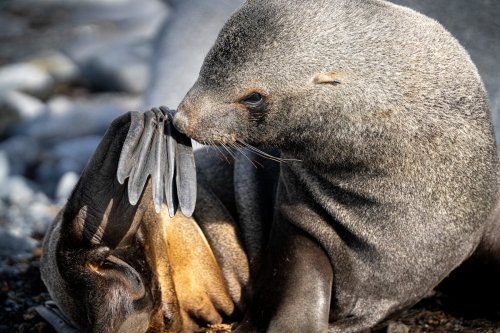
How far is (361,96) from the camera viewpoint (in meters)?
4.83

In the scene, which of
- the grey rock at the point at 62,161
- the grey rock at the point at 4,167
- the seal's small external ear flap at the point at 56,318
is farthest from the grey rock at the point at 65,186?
the seal's small external ear flap at the point at 56,318

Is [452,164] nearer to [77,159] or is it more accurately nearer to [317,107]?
[317,107]

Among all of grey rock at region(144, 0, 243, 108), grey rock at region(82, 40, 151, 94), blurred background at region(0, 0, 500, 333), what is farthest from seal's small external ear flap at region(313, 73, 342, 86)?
grey rock at region(82, 40, 151, 94)

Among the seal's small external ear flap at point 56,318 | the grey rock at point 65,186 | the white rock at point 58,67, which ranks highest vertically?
the white rock at point 58,67

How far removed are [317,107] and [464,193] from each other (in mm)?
889

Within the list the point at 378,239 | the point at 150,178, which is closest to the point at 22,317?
the point at 150,178

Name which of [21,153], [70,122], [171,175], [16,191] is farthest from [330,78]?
[70,122]

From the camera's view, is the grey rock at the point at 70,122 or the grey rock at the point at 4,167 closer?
the grey rock at the point at 4,167

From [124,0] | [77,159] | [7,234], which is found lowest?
[7,234]

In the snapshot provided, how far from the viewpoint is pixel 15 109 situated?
39.4 feet

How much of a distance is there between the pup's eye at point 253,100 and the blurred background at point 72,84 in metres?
2.02

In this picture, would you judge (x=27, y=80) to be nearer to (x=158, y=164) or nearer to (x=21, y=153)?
(x=21, y=153)

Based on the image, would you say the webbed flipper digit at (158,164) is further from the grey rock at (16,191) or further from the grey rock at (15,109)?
the grey rock at (15,109)

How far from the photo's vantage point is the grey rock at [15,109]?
11.9m
